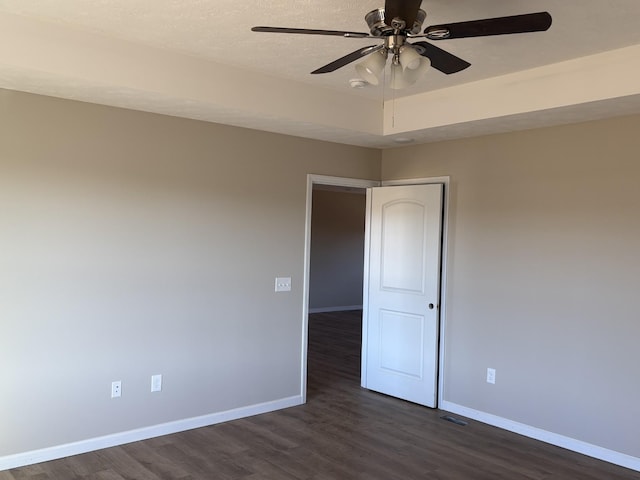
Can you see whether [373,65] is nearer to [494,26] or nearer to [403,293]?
[494,26]

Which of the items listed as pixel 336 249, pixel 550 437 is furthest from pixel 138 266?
pixel 336 249

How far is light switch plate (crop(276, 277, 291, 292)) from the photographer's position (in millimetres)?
4726

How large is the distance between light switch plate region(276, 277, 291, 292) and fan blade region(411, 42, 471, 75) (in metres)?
2.68

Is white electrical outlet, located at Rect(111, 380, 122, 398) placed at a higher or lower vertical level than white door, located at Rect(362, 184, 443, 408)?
lower

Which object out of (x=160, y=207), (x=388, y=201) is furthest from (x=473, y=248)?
(x=160, y=207)

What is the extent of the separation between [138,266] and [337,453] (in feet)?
6.53

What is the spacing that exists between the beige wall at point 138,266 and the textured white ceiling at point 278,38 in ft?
1.02

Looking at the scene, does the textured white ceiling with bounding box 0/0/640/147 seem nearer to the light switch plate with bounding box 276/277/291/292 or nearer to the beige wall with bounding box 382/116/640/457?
the beige wall with bounding box 382/116/640/457

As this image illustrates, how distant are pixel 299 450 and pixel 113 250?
77.7 inches

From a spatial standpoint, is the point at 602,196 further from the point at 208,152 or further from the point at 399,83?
the point at 208,152

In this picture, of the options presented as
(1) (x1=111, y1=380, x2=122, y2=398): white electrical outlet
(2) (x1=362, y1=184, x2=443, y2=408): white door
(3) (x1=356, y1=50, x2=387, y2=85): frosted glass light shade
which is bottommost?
(1) (x1=111, y1=380, x2=122, y2=398): white electrical outlet

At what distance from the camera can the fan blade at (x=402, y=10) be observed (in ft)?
6.55

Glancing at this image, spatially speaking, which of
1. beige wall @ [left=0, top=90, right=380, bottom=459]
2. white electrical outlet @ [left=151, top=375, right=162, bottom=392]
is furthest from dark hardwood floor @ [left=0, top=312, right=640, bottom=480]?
white electrical outlet @ [left=151, top=375, right=162, bottom=392]

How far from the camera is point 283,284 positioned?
476cm
